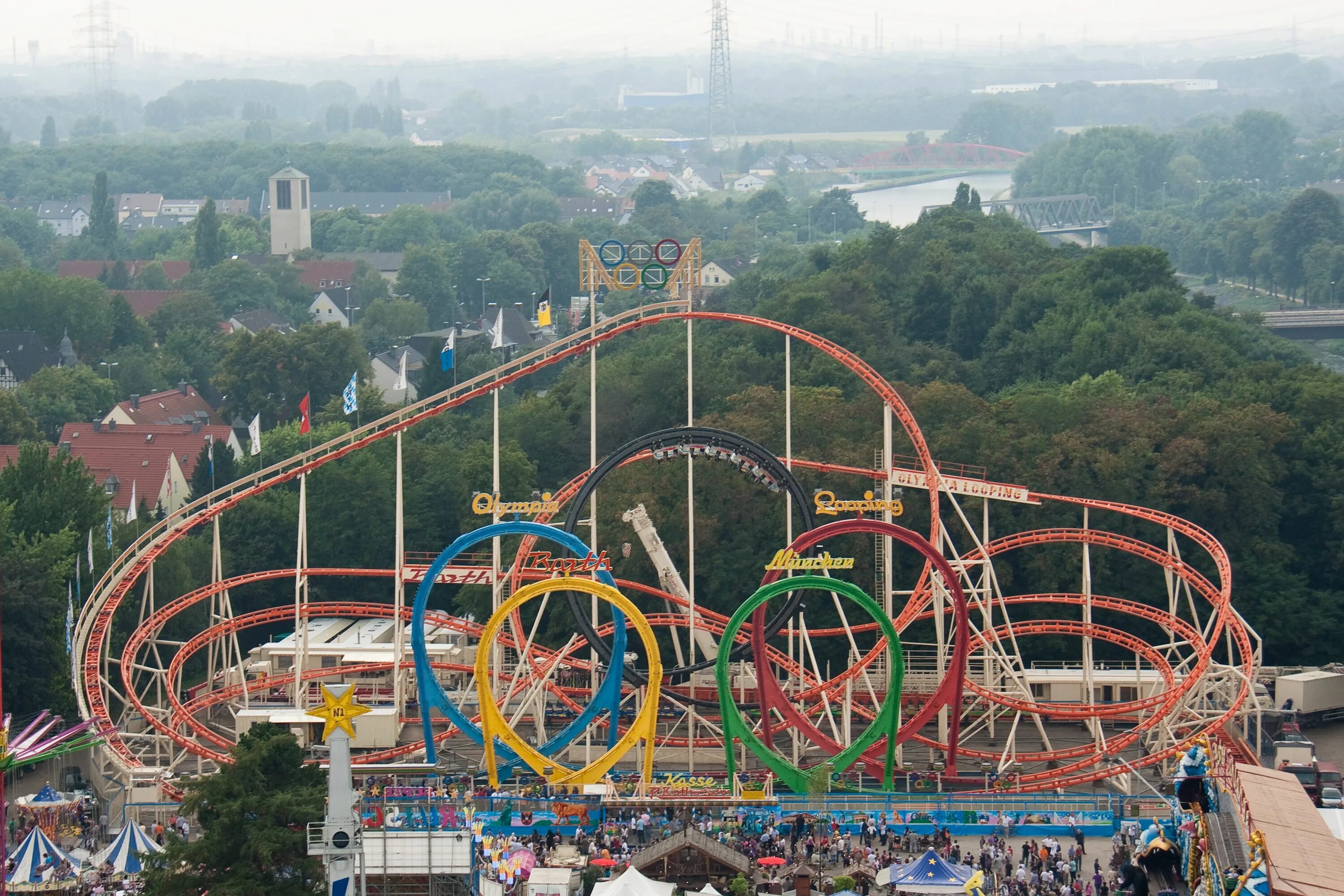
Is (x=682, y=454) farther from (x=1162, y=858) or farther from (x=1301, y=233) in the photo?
(x=1301, y=233)

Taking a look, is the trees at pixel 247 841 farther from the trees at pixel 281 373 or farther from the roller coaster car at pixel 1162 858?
the trees at pixel 281 373

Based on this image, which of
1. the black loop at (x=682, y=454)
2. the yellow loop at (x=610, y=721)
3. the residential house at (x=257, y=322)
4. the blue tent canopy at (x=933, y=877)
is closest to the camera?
the blue tent canopy at (x=933, y=877)

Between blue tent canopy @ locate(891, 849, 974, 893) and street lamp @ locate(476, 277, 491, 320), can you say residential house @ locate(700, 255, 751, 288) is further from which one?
blue tent canopy @ locate(891, 849, 974, 893)

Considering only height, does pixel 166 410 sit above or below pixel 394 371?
above

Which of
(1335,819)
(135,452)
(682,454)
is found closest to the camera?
(1335,819)

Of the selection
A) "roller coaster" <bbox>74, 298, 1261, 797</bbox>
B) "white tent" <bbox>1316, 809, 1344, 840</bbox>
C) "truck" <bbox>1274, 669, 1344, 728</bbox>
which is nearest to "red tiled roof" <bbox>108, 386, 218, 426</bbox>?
"roller coaster" <bbox>74, 298, 1261, 797</bbox>

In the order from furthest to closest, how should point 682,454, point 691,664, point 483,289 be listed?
point 483,289 < point 691,664 < point 682,454

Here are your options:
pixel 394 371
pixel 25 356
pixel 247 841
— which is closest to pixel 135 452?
pixel 394 371

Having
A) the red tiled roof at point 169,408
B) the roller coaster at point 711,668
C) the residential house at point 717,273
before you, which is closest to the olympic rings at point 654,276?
the roller coaster at point 711,668
